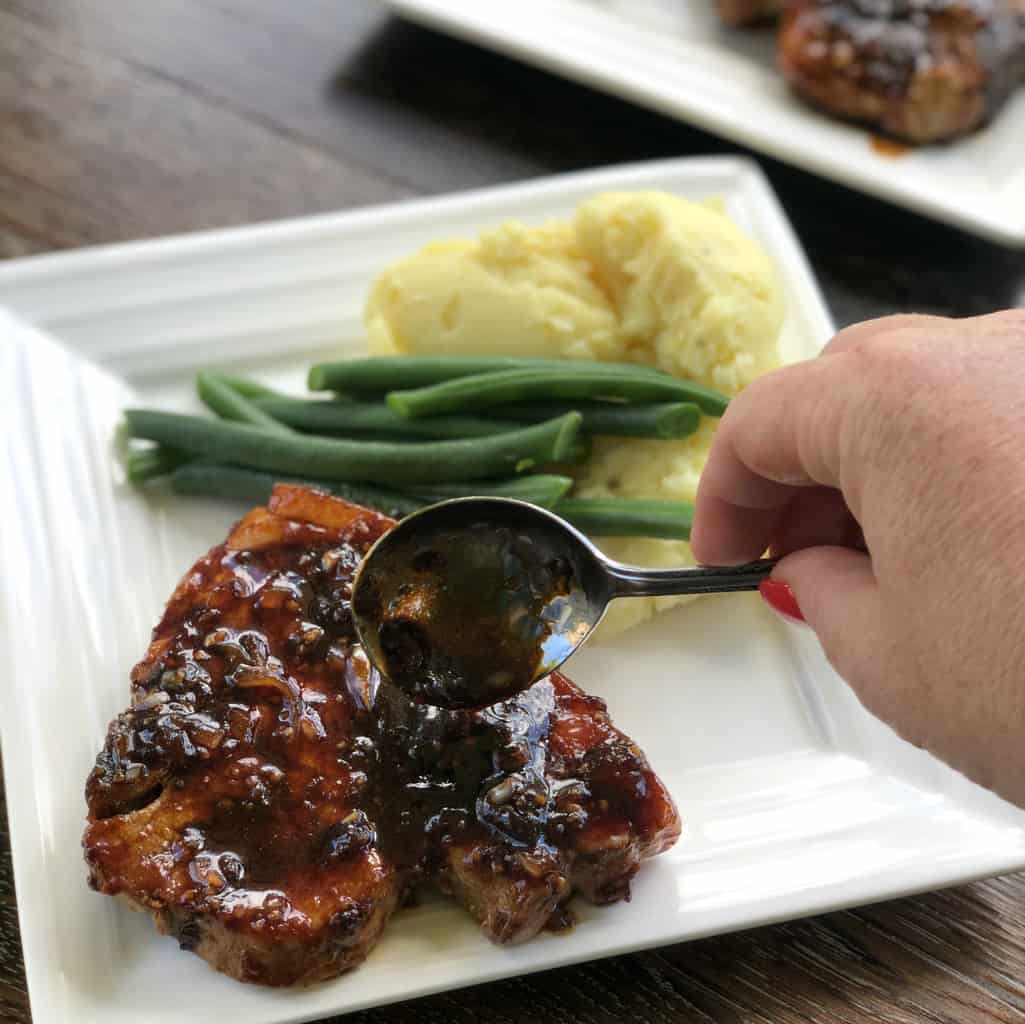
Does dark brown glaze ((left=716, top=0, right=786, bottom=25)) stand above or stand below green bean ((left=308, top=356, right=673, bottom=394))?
above

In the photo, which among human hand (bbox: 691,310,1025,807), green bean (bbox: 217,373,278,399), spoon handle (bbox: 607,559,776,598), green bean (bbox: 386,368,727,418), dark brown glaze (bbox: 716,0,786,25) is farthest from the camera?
dark brown glaze (bbox: 716,0,786,25)

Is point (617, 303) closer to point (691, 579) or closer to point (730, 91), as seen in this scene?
point (691, 579)

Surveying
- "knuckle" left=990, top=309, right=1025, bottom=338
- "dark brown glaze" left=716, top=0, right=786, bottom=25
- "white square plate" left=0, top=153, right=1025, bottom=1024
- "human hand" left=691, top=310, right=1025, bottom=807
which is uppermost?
"dark brown glaze" left=716, top=0, right=786, bottom=25

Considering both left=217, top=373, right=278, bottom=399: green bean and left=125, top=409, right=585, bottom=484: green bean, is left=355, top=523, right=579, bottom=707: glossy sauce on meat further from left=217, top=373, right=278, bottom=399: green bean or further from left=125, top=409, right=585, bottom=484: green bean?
→ left=217, top=373, right=278, bottom=399: green bean

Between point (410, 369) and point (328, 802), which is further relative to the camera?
point (410, 369)

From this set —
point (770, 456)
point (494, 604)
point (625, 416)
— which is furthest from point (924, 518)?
point (625, 416)

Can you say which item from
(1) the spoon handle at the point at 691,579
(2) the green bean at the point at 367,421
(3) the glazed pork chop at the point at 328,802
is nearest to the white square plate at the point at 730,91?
(2) the green bean at the point at 367,421

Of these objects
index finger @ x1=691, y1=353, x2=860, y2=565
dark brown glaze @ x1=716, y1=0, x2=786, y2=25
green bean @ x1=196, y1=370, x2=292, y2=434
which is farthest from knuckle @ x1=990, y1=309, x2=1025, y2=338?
dark brown glaze @ x1=716, y1=0, x2=786, y2=25
